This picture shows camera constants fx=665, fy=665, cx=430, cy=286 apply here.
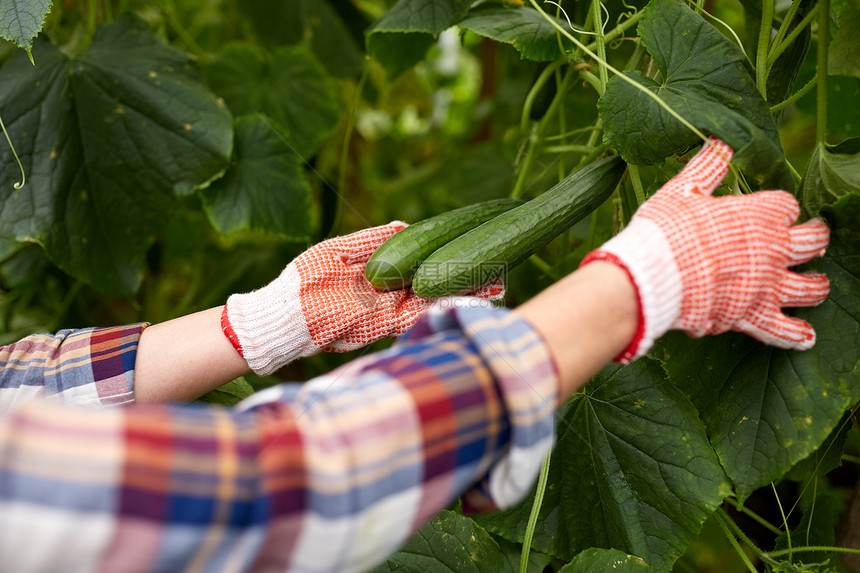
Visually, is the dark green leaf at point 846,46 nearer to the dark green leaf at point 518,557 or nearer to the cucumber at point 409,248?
the cucumber at point 409,248

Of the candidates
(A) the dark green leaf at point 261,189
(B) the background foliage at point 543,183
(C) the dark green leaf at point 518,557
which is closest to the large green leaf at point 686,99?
(B) the background foliage at point 543,183

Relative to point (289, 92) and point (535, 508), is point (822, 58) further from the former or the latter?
point (289, 92)

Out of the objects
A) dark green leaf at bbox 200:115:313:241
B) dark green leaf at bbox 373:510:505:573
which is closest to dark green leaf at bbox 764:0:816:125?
dark green leaf at bbox 373:510:505:573

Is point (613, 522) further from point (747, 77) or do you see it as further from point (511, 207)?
point (747, 77)

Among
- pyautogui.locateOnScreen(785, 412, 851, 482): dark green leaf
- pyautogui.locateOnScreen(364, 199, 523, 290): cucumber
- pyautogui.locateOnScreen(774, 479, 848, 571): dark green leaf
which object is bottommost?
pyautogui.locateOnScreen(774, 479, 848, 571): dark green leaf

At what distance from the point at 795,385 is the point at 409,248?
0.50 metres

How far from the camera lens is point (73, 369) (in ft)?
Result: 2.81

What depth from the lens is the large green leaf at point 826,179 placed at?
78 centimetres

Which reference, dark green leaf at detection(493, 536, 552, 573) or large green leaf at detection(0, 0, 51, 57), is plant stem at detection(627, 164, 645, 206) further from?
large green leaf at detection(0, 0, 51, 57)

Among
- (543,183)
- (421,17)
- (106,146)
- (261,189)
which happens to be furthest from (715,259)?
(106,146)

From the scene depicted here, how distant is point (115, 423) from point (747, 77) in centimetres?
77

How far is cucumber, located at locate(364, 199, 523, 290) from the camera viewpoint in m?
0.91

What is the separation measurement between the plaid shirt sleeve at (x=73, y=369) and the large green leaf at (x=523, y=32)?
27.2 inches

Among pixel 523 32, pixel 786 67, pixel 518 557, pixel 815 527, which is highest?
pixel 523 32
